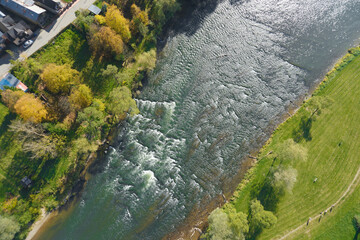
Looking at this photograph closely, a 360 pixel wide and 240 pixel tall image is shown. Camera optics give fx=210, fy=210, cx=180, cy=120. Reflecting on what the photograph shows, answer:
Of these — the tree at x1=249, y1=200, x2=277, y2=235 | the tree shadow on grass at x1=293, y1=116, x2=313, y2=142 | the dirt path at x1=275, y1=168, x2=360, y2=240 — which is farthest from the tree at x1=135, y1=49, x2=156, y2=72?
the dirt path at x1=275, y1=168, x2=360, y2=240

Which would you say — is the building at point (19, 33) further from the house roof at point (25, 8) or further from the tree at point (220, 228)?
→ the tree at point (220, 228)

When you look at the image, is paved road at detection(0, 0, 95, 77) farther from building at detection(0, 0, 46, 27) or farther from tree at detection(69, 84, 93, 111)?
tree at detection(69, 84, 93, 111)

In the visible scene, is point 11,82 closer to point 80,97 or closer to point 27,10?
point 80,97

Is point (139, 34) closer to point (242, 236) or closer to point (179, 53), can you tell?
point (179, 53)

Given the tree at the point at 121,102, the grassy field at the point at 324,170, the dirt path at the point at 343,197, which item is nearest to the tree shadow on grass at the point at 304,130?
the grassy field at the point at 324,170

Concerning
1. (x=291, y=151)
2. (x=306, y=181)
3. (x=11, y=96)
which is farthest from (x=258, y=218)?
(x=11, y=96)
